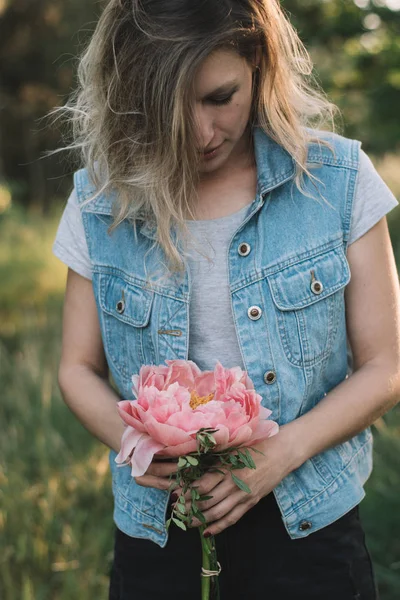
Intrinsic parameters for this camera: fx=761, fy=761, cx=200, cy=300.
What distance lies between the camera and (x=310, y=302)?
1.80m

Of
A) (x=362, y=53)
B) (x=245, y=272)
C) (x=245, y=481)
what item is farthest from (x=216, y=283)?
(x=362, y=53)

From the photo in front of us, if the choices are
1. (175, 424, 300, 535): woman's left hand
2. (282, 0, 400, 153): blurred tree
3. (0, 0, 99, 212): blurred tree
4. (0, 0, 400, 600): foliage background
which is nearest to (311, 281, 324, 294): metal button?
(175, 424, 300, 535): woman's left hand

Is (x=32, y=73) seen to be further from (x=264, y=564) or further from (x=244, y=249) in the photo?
(x=264, y=564)

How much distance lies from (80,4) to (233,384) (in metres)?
16.0

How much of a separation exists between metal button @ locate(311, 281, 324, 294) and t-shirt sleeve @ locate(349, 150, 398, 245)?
0.12 meters

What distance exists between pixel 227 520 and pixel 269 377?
0.35 metres

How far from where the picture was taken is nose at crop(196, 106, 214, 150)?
1762mm

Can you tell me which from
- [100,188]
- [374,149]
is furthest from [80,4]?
[100,188]

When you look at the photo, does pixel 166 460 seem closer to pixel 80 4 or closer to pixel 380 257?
pixel 380 257

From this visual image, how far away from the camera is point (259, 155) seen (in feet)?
6.18

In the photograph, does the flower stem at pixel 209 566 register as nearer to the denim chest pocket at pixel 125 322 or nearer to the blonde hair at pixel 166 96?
the denim chest pocket at pixel 125 322

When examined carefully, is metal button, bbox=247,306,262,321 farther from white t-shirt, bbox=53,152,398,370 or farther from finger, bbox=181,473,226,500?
finger, bbox=181,473,226,500

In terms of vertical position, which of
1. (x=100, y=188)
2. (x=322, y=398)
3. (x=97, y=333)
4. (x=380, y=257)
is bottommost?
(x=322, y=398)

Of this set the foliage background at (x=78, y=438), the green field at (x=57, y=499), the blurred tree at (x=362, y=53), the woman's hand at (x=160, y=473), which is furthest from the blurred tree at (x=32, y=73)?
the woman's hand at (x=160, y=473)
